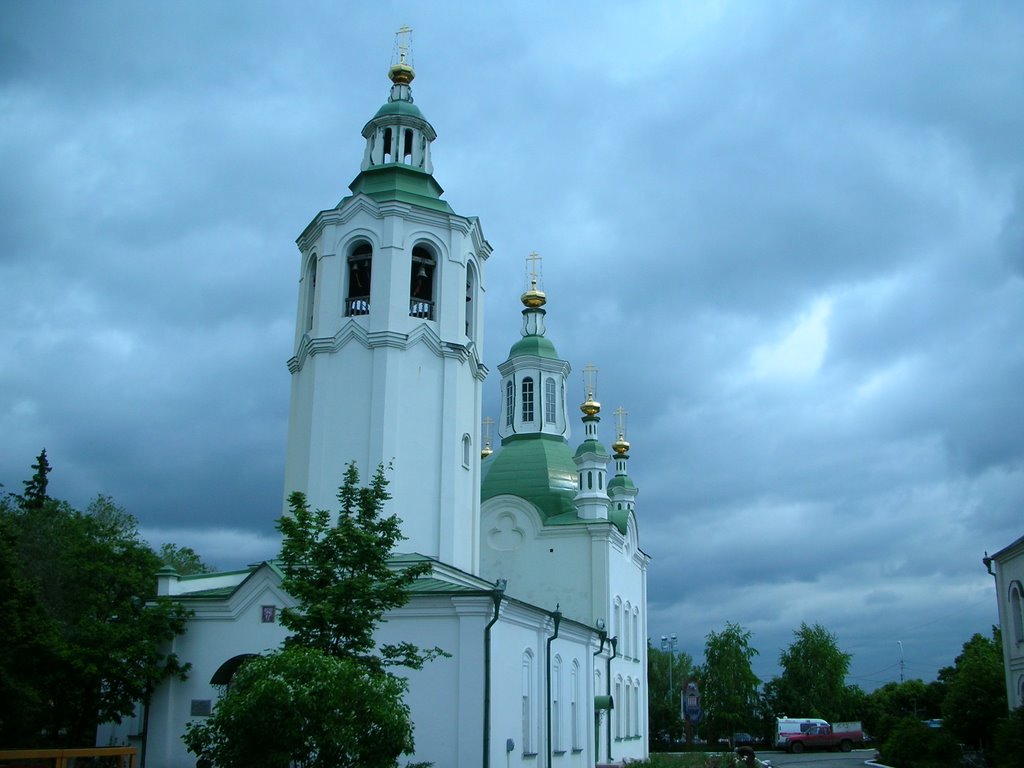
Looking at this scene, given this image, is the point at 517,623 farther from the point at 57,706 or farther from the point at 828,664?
the point at 828,664

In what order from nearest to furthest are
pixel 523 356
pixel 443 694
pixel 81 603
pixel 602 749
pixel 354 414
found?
1. pixel 443 694
2. pixel 81 603
3. pixel 354 414
4. pixel 602 749
5. pixel 523 356

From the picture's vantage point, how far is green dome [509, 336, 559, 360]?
44781 millimetres

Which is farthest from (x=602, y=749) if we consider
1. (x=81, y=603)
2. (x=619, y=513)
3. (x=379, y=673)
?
(x=379, y=673)

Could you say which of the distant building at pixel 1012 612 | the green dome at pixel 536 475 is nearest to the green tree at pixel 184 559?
the green dome at pixel 536 475

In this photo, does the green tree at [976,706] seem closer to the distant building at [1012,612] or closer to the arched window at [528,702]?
the distant building at [1012,612]

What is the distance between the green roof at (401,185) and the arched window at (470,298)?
171cm

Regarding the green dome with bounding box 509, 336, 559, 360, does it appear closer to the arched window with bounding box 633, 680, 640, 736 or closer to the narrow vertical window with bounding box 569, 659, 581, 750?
the arched window with bounding box 633, 680, 640, 736

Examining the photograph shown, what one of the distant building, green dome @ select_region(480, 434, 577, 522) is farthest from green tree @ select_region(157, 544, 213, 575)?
the distant building

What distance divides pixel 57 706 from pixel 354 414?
28.8 feet

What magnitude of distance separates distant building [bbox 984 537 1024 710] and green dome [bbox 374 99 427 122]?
1990 centimetres

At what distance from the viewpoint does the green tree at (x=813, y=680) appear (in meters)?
59.7

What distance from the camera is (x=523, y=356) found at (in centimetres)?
4469

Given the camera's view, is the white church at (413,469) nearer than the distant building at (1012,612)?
Yes

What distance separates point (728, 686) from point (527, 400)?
2529 centimetres
